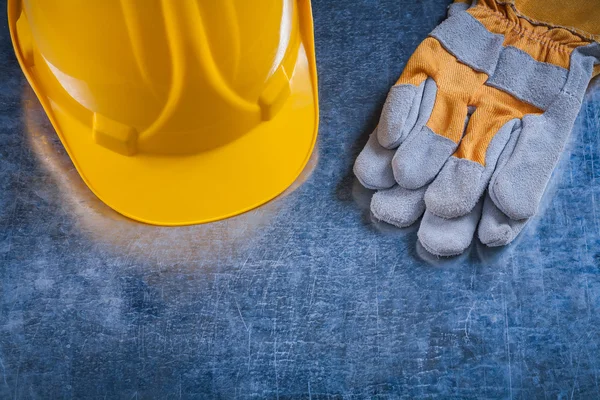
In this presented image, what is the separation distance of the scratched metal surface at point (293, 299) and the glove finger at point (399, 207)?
2 cm

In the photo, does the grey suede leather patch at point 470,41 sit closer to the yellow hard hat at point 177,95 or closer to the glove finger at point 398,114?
the glove finger at point 398,114

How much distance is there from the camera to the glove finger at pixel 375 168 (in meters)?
1.30

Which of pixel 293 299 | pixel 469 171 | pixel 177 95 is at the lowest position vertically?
pixel 293 299

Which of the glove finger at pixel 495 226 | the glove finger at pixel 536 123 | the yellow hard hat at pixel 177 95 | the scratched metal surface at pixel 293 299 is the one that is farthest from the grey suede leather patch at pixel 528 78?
the yellow hard hat at pixel 177 95

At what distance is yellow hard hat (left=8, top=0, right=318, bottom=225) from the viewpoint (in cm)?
105

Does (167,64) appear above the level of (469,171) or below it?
above

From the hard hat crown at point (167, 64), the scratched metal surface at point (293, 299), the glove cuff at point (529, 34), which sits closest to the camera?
the hard hat crown at point (167, 64)

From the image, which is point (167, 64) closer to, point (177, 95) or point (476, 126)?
point (177, 95)

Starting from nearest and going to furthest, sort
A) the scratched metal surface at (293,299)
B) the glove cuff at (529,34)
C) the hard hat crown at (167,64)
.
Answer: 1. the hard hat crown at (167,64)
2. the scratched metal surface at (293,299)
3. the glove cuff at (529,34)

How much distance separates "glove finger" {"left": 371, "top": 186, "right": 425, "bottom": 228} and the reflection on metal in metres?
0.13

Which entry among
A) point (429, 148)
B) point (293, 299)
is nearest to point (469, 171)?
point (429, 148)

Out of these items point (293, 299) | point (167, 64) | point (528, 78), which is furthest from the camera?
point (528, 78)

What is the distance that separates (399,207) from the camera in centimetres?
127

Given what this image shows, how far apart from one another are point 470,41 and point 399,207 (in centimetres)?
35
